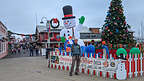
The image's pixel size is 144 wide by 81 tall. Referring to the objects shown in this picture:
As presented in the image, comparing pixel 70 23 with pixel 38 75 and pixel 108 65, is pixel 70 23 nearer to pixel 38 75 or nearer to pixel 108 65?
pixel 38 75

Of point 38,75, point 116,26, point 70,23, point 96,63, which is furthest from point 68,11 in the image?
point 38,75

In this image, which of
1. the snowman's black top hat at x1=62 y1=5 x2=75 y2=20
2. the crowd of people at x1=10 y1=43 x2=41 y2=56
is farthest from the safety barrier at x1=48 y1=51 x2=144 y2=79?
the crowd of people at x1=10 y1=43 x2=41 y2=56

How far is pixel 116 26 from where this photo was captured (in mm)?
13227

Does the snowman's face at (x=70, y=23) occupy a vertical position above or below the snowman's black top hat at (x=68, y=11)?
below

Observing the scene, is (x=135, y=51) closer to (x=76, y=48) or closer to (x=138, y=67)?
(x=138, y=67)

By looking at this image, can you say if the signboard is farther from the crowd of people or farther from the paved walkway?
the crowd of people

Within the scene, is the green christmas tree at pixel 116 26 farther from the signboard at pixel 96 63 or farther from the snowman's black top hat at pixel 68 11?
the signboard at pixel 96 63

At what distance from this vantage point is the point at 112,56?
8.42 meters

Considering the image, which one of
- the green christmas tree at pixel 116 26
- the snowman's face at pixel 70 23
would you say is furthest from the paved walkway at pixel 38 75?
the green christmas tree at pixel 116 26

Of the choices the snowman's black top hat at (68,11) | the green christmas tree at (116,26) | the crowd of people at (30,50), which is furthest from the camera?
the crowd of people at (30,50)

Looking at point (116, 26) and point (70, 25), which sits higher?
point (116, 26)

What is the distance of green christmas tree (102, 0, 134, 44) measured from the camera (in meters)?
13.2

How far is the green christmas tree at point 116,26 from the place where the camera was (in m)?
13.2

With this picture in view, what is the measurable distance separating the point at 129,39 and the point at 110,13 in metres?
2.65
